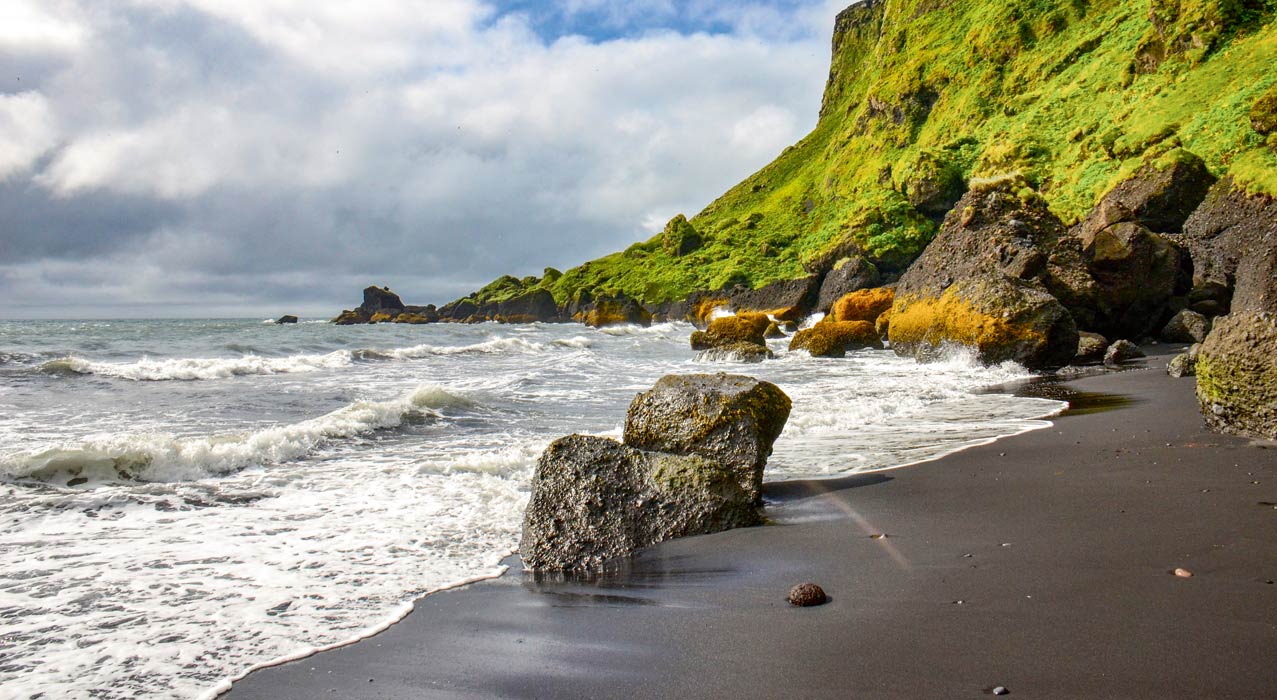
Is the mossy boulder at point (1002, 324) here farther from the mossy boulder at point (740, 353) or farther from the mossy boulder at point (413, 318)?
the mossy boulder at point (413, 318)

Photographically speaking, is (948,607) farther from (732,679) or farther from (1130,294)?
(1130,294)

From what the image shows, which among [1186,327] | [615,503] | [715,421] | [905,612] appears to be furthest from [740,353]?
[905,612]

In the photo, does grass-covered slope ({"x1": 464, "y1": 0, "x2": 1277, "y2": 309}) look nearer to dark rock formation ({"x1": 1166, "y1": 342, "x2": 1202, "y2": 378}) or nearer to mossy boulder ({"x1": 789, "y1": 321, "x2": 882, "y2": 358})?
mossy boulder ({"x1": 789, "y1": 321, "x2": 882, "y2": 358})

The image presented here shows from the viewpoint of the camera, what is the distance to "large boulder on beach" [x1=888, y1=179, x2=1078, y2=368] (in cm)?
1418

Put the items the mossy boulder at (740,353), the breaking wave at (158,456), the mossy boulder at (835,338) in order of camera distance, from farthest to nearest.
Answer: the mossy boulder at (835,338) → the mossy boulder at (740,353) → the breaking wave at (158,456)

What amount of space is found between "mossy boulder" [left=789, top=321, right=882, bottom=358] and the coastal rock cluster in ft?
52.6

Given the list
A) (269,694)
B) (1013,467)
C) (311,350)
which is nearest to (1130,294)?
(1013,467)

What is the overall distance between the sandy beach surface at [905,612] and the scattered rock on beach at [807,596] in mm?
64

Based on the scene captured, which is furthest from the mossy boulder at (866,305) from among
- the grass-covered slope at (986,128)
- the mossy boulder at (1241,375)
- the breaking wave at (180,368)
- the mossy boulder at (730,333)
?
the mossy boulder at (1241,375)

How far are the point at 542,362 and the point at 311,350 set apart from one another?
1062cm

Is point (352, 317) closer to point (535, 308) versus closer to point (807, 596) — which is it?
point (535, 308)

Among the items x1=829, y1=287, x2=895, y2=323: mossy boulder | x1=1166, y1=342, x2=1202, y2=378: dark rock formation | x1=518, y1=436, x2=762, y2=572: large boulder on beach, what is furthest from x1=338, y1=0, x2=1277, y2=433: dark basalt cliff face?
x1=518, y1=436, x2=762, y2=572: large boulder on beach

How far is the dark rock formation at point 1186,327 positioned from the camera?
56.0ft

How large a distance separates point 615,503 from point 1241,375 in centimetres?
558
